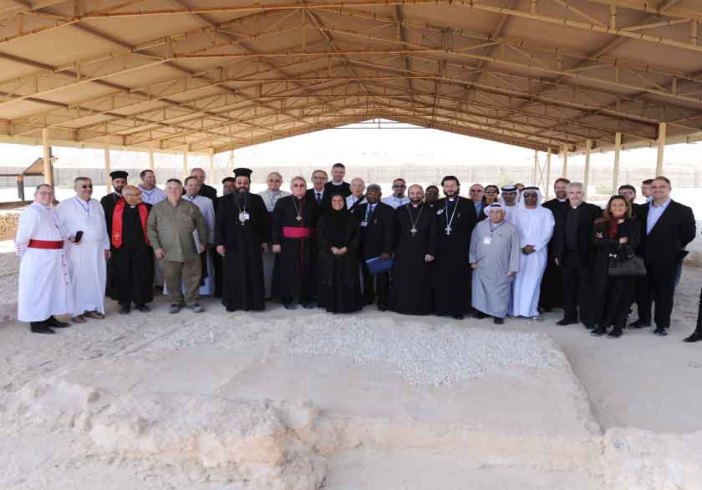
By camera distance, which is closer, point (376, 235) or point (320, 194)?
point (376, 235)

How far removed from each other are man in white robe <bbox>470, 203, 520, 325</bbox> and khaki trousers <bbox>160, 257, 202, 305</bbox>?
121 inches

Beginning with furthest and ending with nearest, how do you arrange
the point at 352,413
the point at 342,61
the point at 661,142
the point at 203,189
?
the point at 342,61
the point at 661,142
the point at 203,189
the point at 352,413

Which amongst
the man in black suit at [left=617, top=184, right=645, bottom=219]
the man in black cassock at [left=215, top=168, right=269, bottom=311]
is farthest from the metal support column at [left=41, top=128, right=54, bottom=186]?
the man in black suit at [left=617, top=184, right=645, bottom=219]

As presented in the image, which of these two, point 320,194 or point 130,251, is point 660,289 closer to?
point 320,194

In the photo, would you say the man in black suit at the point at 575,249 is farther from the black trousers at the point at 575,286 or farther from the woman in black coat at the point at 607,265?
the woman in black coat at the point at 607,265

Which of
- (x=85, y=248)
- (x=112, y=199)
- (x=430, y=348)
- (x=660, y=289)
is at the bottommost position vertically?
(x=430, y=348)

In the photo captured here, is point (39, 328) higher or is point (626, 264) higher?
point (626, 264)

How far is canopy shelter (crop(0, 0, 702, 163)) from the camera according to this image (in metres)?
8.86

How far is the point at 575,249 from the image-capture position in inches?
225

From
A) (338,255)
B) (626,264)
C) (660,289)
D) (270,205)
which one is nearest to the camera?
(626,264)

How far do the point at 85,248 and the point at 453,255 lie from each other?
389cm

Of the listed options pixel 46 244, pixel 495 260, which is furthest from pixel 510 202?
pixel 46 244

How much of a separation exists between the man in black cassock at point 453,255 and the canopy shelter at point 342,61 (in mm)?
3704

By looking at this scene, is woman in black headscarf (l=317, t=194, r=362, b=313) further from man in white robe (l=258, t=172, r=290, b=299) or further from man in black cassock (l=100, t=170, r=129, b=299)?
man in black cassock (l=100, t=170, r=129, b=299)
